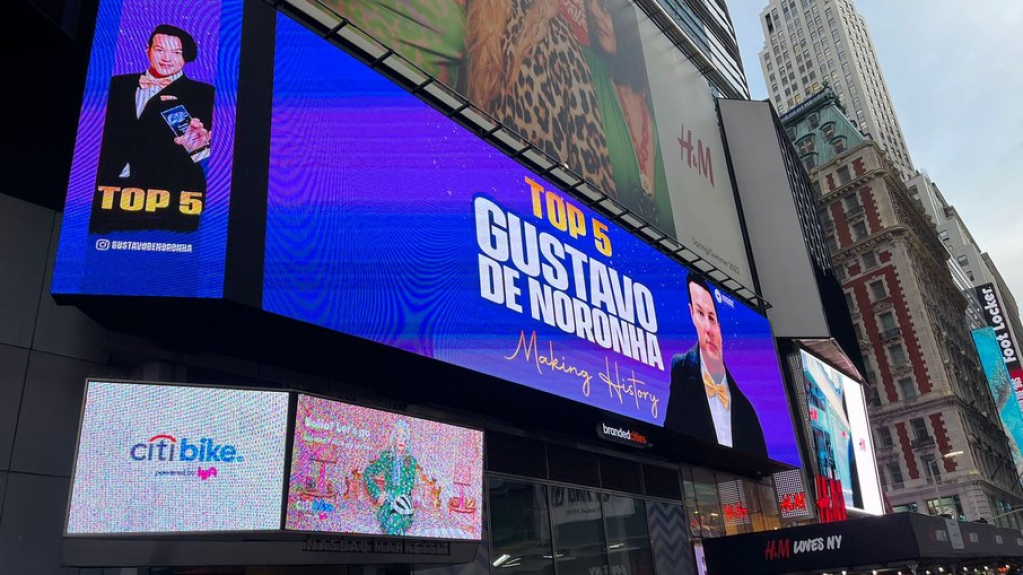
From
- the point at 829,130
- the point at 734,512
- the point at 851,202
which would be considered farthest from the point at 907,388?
the point at 734,512

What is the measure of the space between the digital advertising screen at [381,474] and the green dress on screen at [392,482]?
0.01m

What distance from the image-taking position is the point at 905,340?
72.6m

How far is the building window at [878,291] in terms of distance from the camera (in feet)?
245

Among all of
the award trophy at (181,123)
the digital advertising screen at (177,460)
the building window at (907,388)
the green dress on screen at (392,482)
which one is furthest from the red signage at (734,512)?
the building window at (907,388)

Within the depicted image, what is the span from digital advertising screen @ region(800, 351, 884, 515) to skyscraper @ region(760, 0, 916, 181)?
119124mm

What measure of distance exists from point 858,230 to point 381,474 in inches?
3066

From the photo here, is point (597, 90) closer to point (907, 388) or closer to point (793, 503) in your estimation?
point (793, 503)

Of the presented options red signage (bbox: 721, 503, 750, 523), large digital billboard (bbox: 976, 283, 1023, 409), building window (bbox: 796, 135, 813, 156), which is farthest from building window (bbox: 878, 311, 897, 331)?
red signage (bbox: 721, 503, 750, 523)

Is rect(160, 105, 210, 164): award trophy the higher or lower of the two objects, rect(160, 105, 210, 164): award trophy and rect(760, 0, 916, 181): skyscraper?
the lower

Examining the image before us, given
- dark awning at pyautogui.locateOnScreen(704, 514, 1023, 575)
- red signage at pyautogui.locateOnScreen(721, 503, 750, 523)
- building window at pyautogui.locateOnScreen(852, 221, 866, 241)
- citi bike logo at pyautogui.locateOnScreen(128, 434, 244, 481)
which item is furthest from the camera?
building window at pyautogui.locateOnScreen(852, 221, 866, 241)

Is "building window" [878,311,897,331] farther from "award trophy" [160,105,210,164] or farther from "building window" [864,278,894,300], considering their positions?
"award trophy" [160,105,210,164]

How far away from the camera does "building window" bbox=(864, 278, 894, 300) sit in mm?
74688

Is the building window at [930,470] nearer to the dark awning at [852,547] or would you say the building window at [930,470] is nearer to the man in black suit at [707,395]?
the dark awning at [852,547]

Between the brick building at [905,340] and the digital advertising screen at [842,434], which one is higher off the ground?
the brick building at [905,340]
